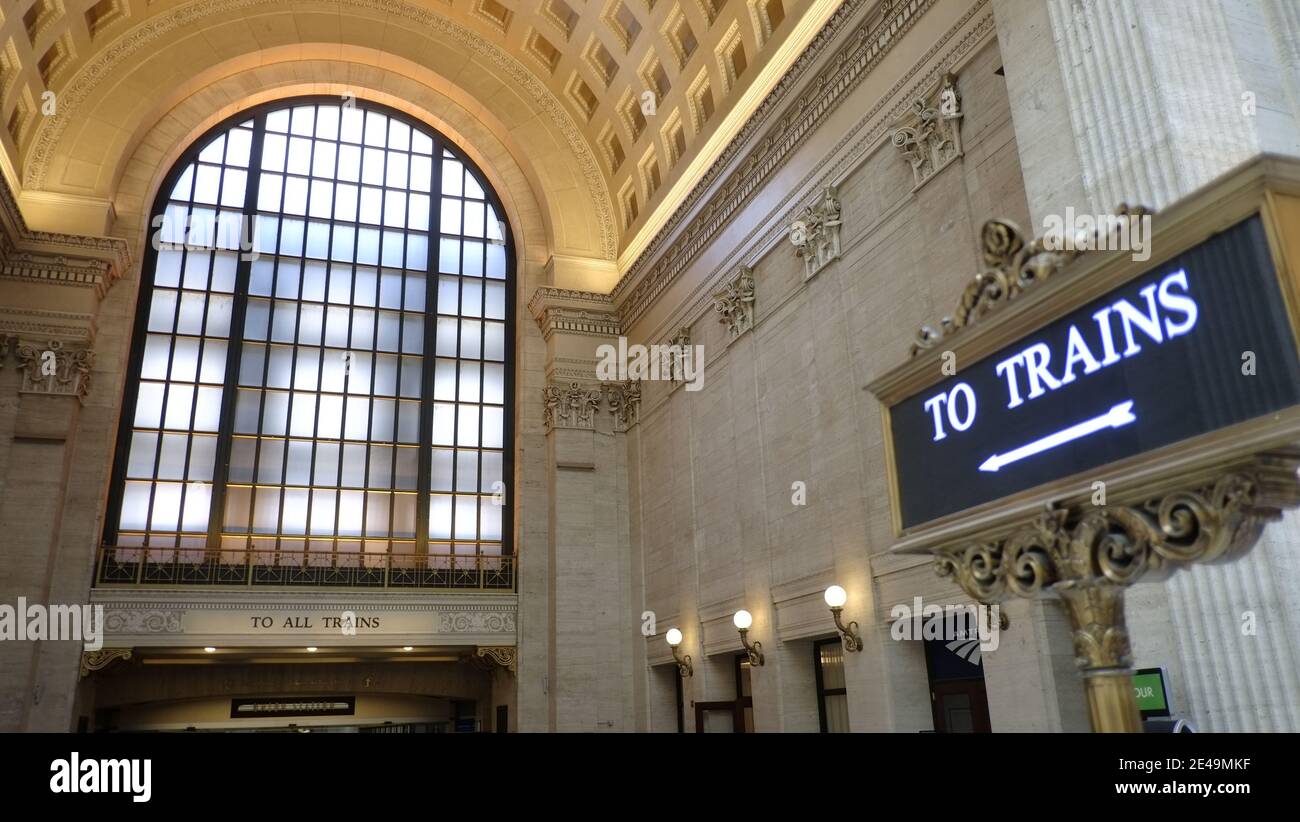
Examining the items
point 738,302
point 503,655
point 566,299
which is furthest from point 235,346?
point 738,302

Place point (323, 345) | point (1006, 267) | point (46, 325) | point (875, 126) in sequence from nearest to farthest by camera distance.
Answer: point (1006, 267) < point (875, 126) < point (46, 325) < point (323, 345)

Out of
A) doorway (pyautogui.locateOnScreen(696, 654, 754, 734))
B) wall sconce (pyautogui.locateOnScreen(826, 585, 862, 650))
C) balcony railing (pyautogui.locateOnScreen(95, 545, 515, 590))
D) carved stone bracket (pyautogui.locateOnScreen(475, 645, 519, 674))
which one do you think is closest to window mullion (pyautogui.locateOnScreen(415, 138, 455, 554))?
balcony railing (pyautogui.locateOnScreen(95, 545, 515, 590))

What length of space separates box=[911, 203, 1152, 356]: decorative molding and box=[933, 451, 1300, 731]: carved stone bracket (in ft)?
1.68

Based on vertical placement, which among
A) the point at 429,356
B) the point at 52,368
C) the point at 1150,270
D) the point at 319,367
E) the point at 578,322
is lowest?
the point at 1150,270

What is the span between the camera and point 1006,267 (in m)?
2.26

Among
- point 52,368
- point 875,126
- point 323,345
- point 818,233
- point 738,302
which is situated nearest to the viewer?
point 875,126

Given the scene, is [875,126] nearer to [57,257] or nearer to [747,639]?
[747,639]

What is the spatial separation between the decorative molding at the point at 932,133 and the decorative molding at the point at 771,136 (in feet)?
2.91

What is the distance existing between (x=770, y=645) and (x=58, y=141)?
16.9m

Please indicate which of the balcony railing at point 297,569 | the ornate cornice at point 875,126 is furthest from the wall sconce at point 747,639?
the balcony railing at point 297,569

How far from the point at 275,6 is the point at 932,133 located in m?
16.1

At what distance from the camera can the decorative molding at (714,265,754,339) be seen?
50.9 feet
